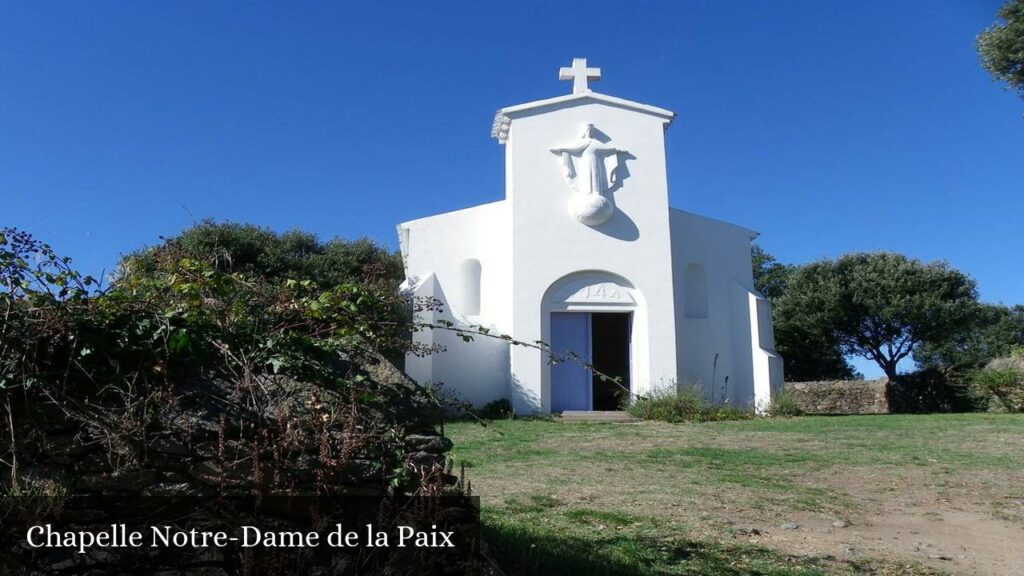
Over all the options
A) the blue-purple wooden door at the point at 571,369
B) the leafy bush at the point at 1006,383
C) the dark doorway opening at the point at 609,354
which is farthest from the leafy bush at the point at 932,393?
the blue-purple wooden door at the point at 571,369

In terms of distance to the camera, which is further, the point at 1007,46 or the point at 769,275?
the point at 769,275

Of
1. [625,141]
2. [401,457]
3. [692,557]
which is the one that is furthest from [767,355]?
[401,457]

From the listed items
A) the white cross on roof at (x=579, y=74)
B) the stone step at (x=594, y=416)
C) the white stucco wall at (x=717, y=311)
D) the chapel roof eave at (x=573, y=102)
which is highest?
the white cross on roof at (x=579, y=74)

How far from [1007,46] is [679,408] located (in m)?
Result: 8.39

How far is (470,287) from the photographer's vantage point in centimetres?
1678

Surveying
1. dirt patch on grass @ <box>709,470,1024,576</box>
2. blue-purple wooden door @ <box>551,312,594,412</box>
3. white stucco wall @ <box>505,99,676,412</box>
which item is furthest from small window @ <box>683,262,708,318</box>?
dirt patch on grass @ <box>709,470,1024,576</box>

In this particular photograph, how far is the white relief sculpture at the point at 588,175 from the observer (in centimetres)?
1600

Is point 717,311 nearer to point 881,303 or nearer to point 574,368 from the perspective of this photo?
point 574,368

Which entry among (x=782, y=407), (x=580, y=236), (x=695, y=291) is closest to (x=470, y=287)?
(x=580, y=236)

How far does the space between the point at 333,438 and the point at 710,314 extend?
48.2ft

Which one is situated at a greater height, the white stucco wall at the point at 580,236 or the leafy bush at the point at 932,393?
the white stucco wall at the point at 580,236

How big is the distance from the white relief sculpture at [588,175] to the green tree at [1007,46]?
818 cm

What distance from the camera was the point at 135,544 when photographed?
3.23 meters

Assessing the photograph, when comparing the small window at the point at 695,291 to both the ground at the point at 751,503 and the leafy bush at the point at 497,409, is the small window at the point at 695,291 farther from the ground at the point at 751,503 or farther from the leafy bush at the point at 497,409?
the ground at the point at 751,503
